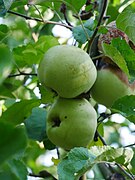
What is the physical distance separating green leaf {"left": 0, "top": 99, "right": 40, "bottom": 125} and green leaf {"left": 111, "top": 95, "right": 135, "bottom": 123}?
33 cm

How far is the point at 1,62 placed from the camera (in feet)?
1.27

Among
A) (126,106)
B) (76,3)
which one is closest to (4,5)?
(76,3)

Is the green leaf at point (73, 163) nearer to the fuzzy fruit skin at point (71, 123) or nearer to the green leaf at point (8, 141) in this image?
the fuzzy fruit skin at point (71, 123)

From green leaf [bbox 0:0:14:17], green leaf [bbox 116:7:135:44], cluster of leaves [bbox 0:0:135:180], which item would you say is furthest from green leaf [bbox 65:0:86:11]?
green leaf [bbox 0:0:14:17]

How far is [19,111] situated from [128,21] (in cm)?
47

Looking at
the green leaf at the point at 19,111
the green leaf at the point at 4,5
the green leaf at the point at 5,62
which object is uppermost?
the green leaf at the point at 5,62

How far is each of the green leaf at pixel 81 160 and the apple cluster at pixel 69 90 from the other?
0.26ft

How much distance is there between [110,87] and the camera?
1.20m

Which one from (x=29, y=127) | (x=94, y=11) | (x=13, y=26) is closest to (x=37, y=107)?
(x=29, y=127)

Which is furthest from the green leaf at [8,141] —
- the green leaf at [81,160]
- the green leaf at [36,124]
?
the green leaf at [36,124]

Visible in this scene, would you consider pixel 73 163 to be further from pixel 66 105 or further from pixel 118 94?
pixel 118 94

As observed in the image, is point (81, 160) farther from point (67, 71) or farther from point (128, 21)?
point (128, 21)

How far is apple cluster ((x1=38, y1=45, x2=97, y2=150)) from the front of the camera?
1.06 metres

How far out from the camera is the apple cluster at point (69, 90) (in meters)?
1.06
